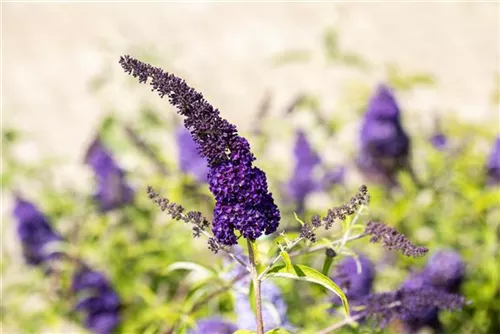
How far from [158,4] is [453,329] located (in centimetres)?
797

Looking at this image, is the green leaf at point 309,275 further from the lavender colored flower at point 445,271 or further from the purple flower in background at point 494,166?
the purple flower in background at point 494,166

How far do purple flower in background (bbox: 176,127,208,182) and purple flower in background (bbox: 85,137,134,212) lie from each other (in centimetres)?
28

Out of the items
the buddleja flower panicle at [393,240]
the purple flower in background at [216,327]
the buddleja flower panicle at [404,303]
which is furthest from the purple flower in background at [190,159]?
the buddleja flower panicle at [393,240]

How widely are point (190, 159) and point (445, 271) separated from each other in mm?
1478

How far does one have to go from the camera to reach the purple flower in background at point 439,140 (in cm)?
410

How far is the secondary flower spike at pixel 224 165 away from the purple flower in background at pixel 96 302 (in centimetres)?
177

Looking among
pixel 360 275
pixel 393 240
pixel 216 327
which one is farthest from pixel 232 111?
pixel 393 240

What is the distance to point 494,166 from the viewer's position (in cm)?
336

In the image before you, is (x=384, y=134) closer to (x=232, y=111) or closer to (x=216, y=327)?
(x=216, y=327)

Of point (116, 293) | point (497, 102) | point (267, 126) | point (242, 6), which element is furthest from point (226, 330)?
point (242, 6)

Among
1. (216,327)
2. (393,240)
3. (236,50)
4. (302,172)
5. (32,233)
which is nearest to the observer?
(393,240)

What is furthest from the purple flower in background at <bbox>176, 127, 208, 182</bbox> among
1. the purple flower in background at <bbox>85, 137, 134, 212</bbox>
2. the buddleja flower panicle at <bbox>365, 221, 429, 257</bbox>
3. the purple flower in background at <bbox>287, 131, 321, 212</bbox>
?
the buddleja flower panicle at <bbox>365, 221, 429, 257</bbox>

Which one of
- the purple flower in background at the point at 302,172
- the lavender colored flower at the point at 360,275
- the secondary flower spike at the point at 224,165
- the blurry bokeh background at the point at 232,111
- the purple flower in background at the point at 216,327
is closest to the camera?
the secondary flower spike at the point at 224,165

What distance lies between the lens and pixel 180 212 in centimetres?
126
